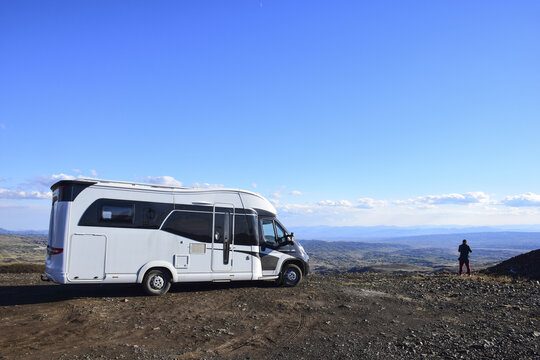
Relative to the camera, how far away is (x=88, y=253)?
10.4 metres

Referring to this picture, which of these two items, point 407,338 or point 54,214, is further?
point 54,214

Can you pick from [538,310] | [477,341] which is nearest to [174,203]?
[477,341]

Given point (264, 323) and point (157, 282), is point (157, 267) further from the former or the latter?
point (264, 323)

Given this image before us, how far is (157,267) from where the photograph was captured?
37.2 feet

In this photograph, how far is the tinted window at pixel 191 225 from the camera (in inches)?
454

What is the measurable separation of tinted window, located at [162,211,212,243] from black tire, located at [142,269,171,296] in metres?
1.33

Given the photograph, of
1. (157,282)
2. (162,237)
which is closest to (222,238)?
(162,237)

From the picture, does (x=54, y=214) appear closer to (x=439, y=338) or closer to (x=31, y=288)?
(x=31, y=288)

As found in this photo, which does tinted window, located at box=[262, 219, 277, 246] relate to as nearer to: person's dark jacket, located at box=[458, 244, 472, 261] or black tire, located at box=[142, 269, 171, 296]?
black tire, located at box=[142, 269, 171, 296]

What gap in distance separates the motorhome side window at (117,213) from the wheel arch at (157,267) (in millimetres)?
1431

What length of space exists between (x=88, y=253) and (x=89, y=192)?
1715 mm

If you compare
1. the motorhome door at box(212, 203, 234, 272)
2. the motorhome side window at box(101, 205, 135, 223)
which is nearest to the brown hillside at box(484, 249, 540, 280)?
the motorhome door at box(212, 203, 234, 272)

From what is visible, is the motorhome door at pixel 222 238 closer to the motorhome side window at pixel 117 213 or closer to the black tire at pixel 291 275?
the black tire at pixel 291 275

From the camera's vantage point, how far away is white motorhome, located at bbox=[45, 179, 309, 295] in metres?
10.4
